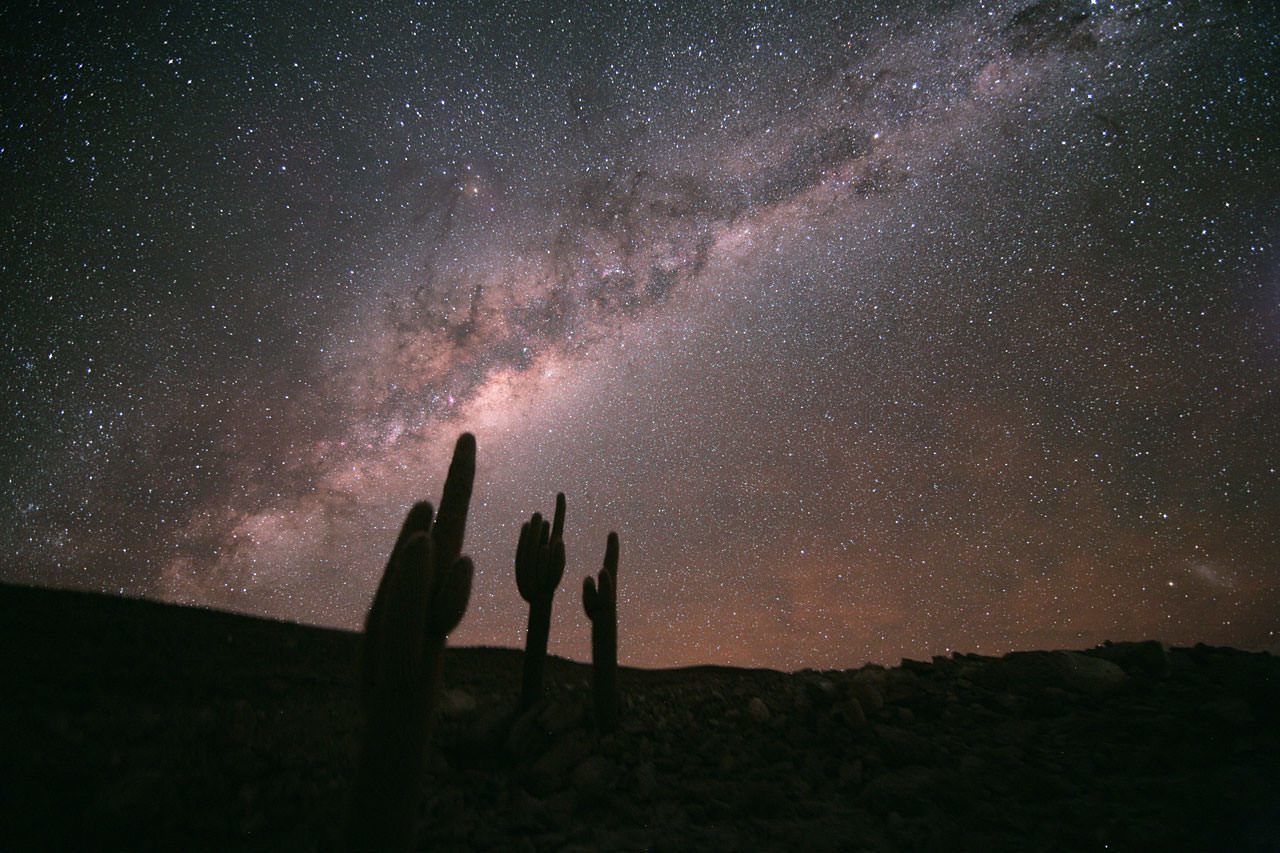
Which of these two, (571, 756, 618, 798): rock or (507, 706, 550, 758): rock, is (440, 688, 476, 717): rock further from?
(571, 756, 618, 798): rock

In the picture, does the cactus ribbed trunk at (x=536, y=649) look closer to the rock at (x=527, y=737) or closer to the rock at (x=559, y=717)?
the rock at (x=559, y=717)

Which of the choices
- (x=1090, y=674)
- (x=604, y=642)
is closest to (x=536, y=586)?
(x=604, y=642)

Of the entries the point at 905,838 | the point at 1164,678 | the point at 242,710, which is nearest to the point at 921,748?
the point at 905,838

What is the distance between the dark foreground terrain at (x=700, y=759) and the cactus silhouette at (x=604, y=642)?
1.14 feet

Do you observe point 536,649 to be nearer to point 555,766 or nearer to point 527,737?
point 527,737

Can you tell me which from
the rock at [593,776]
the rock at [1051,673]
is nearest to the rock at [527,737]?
the rock at [593,776]

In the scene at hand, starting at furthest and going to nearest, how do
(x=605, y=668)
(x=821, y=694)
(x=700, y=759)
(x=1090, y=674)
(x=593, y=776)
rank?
(x=821, y=694) → (x=605, y=668) → (x=1090, y=674) → (x=700, y=759) → (x=593, y=776)

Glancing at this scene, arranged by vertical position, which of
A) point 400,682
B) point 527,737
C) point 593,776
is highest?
point 400,682

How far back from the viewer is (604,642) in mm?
8211

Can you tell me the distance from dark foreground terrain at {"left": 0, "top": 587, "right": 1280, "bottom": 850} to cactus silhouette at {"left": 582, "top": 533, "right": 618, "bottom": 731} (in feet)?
1.14

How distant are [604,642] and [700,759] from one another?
7.36 ft

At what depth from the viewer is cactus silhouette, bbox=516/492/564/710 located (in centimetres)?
775

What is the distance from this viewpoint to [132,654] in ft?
28.3

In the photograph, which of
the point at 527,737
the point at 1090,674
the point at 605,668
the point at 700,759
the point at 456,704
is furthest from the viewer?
the point at 456,704
